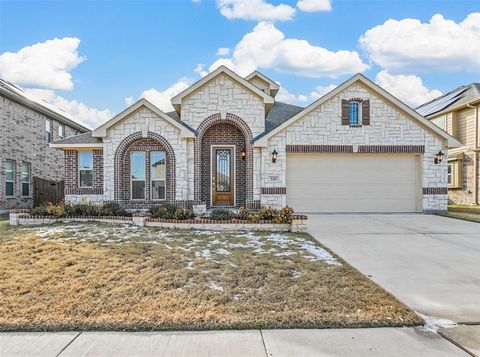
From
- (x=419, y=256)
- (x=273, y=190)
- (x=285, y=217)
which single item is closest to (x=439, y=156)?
(x=273, y=190)

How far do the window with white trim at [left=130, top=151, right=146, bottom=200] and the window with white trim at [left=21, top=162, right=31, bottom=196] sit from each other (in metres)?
7.55

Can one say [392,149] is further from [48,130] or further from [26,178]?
[48,130]

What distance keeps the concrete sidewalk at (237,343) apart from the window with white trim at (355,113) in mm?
11617

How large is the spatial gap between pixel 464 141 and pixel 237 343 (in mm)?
21656

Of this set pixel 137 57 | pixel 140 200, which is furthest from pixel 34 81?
pixel 140 200

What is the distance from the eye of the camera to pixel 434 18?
13602 millimetres

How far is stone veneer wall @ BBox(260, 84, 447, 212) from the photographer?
13898mm

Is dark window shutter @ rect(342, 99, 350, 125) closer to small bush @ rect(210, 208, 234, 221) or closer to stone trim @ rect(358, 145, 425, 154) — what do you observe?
stone trim @ rect(358, 145, 425, 154)

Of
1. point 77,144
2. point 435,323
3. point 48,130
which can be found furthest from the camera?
point 48,130

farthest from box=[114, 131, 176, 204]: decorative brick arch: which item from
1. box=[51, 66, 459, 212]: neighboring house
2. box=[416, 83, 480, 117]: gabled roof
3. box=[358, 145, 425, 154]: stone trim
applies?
box=[416, 83, 480, 117]: gabled roof

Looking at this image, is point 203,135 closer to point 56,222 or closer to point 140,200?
point 140,200

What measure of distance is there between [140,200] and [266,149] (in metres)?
5.63

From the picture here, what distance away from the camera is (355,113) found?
46.5 ft

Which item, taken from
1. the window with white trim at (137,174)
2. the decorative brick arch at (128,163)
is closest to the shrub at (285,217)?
the decorative brick arch at (128,163)
